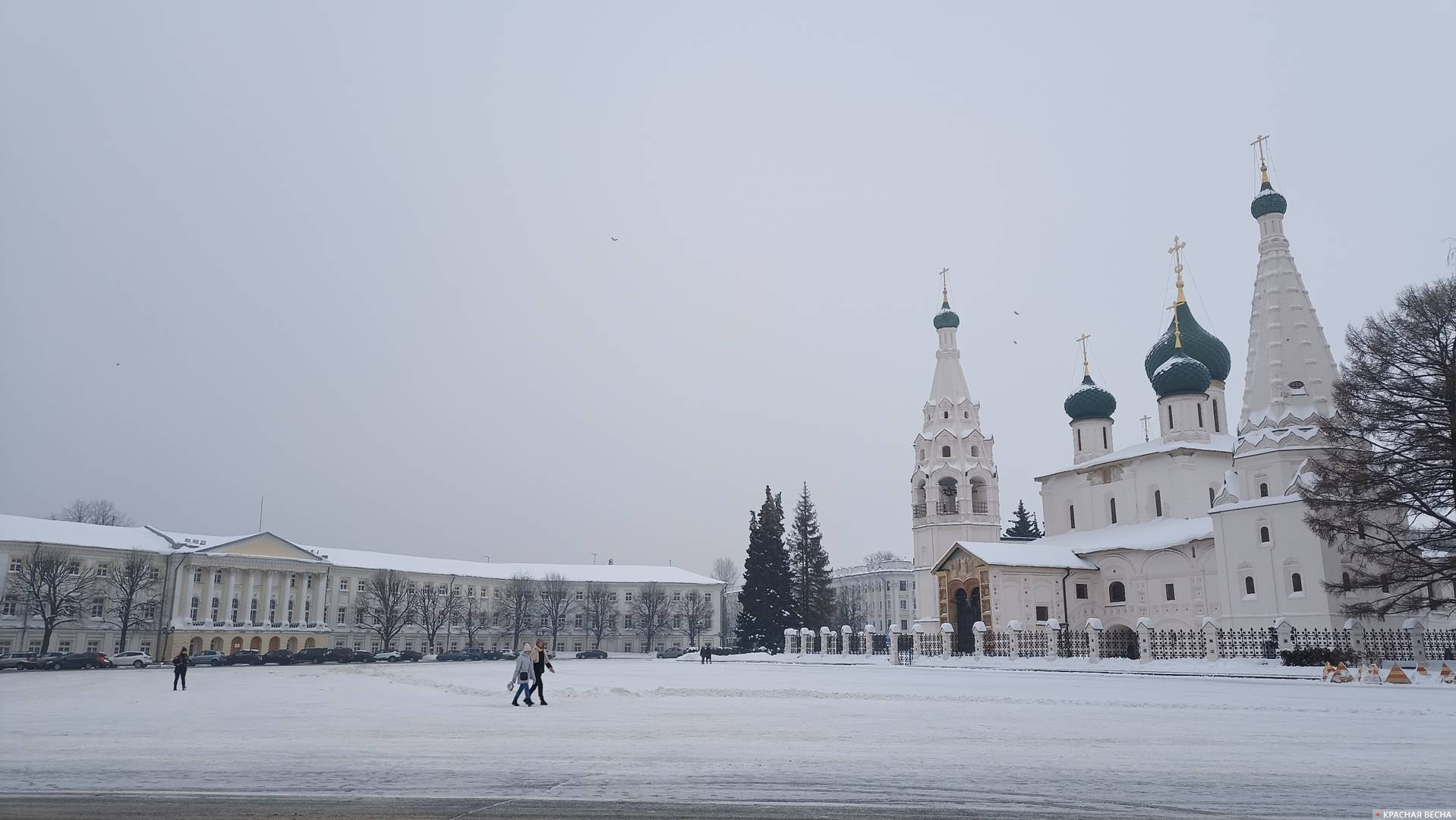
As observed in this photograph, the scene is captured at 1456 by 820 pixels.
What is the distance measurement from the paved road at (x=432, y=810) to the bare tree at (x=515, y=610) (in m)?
77.2

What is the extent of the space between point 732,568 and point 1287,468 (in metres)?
107

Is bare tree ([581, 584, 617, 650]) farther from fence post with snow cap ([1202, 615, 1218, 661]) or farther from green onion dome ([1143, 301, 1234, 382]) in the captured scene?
fence post with snow cap ([1202, 615, 1218, 661])

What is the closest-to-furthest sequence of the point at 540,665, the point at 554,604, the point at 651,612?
the point at 540,665 < the point at 554,604 < the point at 651,612

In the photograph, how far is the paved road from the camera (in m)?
6.68

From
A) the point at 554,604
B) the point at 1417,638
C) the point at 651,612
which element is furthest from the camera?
the point at 651,612

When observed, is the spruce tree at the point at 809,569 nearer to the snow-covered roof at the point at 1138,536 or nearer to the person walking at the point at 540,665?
the snow-covered roof at the point at 1138,536

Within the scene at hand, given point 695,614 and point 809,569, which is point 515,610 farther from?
point 809,569

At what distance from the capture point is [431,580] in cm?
8369

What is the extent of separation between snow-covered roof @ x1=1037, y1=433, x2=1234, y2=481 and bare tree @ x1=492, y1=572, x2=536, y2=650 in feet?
162

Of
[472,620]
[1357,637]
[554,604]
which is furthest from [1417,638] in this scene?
[472,620]

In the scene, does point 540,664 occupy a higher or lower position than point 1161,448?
lower

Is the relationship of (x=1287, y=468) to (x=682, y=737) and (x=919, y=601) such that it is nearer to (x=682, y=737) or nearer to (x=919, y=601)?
(x=919, y=601)

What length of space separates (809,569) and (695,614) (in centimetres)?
2807

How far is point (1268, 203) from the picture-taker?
38188mm
